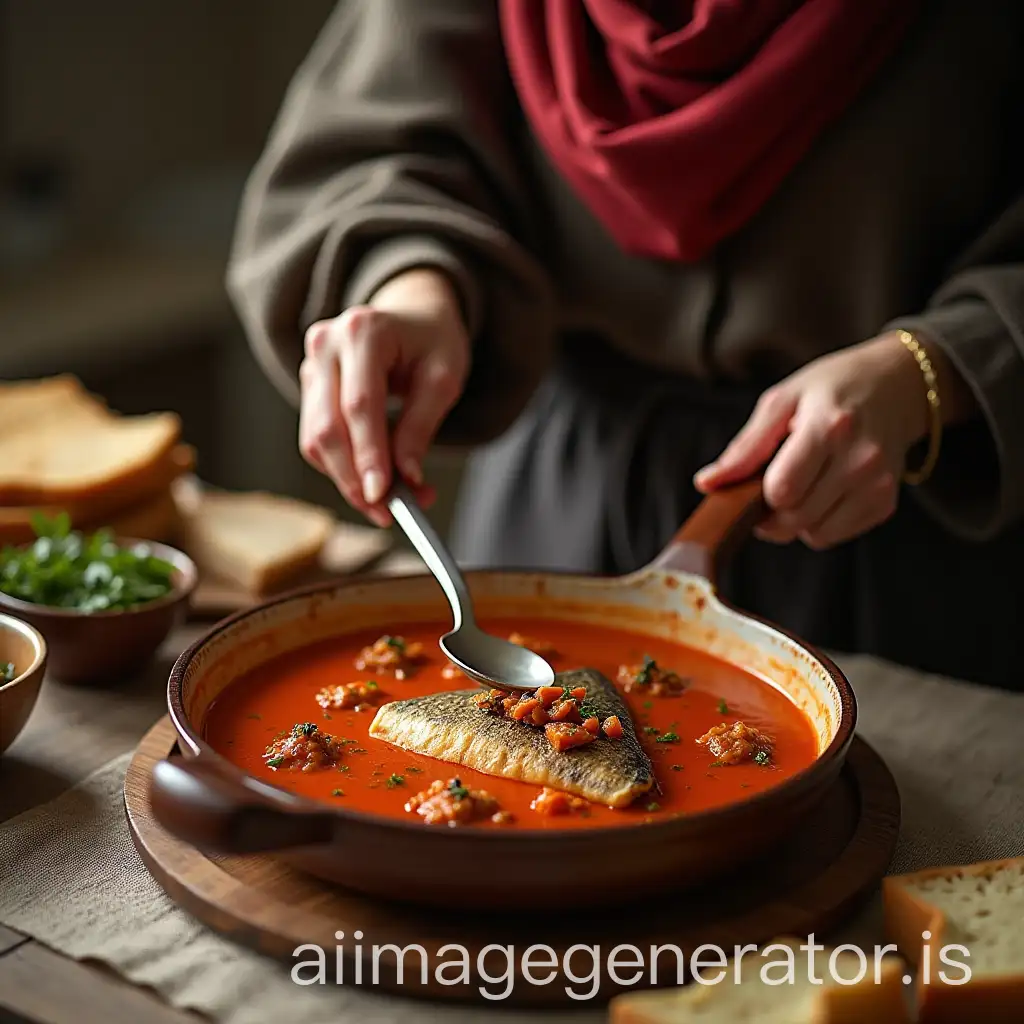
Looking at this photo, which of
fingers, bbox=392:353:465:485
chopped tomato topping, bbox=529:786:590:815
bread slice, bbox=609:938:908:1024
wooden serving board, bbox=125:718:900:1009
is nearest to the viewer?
bread slice, bbox=609:938:908:1024

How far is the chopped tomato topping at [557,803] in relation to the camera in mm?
1247

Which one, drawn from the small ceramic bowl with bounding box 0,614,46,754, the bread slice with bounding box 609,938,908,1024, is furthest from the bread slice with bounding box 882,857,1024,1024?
the small ceramic bowl with bounding box 0,614,46,754

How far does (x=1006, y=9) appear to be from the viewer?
1812 mm

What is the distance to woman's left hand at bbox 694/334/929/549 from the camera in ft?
5.18

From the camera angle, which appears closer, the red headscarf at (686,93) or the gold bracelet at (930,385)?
the gold bracelet at (930,385)

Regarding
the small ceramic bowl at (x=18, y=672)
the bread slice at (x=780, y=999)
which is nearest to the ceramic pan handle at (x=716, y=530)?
the bread slice at (x=780, y=999)

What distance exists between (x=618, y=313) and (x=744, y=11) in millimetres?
463

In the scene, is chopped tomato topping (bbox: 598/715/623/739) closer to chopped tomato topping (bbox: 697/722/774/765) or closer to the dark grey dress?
chopped tomato topping (bbox: 697/722/774/765)

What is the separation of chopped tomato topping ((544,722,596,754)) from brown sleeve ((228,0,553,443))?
2.58ft

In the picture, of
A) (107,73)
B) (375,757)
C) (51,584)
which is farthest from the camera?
(107,73)

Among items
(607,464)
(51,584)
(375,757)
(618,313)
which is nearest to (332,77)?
(618,313)

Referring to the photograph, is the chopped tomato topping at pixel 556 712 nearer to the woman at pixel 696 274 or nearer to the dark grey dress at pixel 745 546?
the woman at pixel 696 274

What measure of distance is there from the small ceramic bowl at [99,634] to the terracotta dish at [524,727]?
0.23 m

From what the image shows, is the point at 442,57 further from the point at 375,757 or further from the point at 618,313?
the point at 375,757
